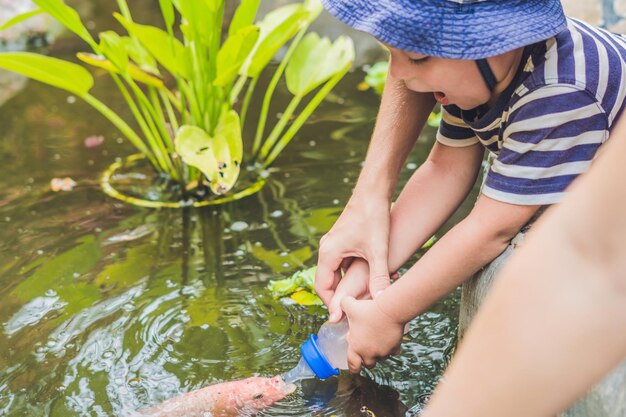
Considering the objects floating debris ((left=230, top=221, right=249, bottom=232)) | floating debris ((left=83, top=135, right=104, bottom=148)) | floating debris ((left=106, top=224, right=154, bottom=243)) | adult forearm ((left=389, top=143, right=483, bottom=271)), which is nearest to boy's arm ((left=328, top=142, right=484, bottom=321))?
adult forearm ((left=389, top=143, right=483, bottom=271))

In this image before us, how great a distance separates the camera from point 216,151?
2.40 meters

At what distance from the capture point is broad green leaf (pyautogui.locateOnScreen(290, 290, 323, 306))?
6.42 ft

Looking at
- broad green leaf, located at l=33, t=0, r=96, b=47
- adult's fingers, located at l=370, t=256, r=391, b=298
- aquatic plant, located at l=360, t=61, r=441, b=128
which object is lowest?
aquatic plant, located at l=360, t=61, r=441, b=128

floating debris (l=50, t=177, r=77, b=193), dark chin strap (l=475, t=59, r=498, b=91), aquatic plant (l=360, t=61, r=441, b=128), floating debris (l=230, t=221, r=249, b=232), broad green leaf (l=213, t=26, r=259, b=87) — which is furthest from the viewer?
aquatic plant (l=360, t=61, r=441, b=128)

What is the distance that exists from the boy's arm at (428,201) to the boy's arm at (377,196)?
0.04 metres

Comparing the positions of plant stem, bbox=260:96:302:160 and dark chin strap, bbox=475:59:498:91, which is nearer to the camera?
dark chin strap, bbox=475:59:498:91

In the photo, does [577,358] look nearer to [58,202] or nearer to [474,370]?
[474,370]

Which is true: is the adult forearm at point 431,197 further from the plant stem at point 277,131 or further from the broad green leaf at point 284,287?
the plant stem at point 277,131

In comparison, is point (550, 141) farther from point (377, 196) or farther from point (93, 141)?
point (93, 141)

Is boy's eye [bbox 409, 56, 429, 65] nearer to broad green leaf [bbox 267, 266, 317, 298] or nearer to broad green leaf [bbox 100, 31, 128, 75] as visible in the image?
broad green leaf [bbox 267, 266, 317, 298]

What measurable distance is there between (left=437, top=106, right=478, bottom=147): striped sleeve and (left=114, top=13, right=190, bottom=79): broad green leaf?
98 cm

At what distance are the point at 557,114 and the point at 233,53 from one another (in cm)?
125

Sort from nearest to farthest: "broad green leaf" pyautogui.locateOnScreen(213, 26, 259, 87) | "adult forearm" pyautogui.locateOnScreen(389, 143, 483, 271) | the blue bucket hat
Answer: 1. the blue bucket hat
2. "adult forearm" pyautogui.locateOnScreen(389, 143, 483, 271)
3. "broad green leaf" pyautogui.locateOnScreen(213, 26, 259, 87)

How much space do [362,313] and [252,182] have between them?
126cm
